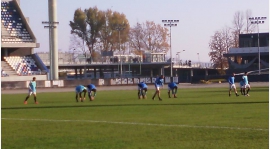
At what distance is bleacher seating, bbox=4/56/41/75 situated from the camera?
96688 mm

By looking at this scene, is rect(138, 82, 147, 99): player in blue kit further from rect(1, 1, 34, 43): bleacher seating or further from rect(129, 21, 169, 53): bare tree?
rect(129, 21, 169, 53): bare tree

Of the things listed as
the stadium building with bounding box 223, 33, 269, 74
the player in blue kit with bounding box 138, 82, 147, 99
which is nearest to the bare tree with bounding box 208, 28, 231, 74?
the stadium building with bounding box 223, 33, 269, 74

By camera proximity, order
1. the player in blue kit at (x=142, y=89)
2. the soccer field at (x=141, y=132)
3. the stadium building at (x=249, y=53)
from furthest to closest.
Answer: the stadium building at (x=249, y=53)
the player in blue kit at (x=142, y=89)
the soccer field at (x=141, y=132)

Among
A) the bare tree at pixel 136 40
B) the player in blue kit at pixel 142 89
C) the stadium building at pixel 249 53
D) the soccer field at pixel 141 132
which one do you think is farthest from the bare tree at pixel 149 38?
the soccer field at pixel 141 132

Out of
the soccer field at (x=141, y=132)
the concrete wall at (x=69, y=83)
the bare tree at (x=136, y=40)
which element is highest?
the bare tree at (x=136, y=40)

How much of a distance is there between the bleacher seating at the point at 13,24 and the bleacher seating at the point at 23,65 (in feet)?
9.77

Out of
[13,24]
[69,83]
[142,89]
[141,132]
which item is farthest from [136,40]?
[141,132]

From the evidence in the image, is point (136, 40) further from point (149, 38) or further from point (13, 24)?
point (13, 24)

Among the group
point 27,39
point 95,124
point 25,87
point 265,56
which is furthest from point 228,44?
point 95,124

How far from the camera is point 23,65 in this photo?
98.0 meters

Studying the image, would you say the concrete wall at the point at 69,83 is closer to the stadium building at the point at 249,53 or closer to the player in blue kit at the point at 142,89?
the stadium building at the point at 249,53

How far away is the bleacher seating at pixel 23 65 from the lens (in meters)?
96.7

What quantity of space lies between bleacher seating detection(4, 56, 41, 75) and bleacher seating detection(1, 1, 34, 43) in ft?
9.77

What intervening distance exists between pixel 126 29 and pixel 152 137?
12590cm
